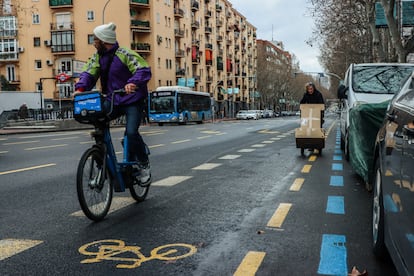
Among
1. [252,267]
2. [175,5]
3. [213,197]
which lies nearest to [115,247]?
[252,267]

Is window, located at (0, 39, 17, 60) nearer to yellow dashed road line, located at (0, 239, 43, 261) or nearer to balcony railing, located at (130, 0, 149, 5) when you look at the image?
balcony railing, located at (130, 0, 149, 5)

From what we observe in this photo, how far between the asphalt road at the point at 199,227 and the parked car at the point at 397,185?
0.44 m

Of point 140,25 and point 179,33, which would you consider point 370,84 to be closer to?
point 140,25

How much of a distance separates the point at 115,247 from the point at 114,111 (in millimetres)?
1735

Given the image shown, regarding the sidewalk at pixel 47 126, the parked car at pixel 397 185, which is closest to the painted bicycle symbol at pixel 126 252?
the parked car at pixel 397 185

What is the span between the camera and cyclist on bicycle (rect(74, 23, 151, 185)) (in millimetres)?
5566

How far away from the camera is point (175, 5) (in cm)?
7444

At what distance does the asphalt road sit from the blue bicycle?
0.74 feet

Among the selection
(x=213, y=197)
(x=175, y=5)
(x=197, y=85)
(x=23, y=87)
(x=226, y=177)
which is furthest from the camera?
(x=197, y=85)

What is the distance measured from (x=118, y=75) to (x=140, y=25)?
5971cm

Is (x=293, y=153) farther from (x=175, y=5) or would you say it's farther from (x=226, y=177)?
(x=175, y=5)

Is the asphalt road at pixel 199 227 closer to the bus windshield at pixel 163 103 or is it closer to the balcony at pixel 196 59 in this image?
the bus windshield at pixel 163 103

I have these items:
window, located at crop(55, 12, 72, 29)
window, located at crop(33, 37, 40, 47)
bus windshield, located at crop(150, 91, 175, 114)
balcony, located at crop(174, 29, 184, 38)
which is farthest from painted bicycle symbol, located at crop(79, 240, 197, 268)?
balcony, located at crop(174, 29, 184, 38)

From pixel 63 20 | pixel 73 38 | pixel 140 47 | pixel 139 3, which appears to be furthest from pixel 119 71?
pixel 63 20
